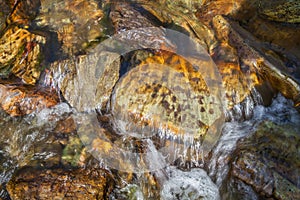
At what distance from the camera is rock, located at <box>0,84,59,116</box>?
16.6 feet

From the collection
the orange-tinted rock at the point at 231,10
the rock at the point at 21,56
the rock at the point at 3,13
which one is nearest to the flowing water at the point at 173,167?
the rock at the point at 21,56

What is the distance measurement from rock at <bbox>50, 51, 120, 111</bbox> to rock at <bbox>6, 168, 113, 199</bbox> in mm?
1489

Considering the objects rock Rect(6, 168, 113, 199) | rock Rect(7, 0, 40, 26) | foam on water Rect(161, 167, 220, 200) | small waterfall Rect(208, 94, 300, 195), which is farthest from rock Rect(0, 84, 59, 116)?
small waterfall Rect(208, 94, 300, 195)

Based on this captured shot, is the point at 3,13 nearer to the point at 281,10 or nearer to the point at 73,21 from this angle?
the point at 73,21

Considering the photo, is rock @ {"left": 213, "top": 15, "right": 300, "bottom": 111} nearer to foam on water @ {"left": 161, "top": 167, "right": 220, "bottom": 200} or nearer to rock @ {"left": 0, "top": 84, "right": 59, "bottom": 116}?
foam on water @ {"left": 161, "top": 167, "right": 220, "bottom": 200}

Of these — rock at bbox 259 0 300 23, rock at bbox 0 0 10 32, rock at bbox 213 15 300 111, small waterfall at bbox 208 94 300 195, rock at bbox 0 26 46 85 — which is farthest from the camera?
rock at bbox 259 0 300 23

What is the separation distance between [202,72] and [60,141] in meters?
2.66

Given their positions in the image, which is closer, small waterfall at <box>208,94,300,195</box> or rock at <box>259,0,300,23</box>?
small waterfall at <box>208,94,300,195</box>

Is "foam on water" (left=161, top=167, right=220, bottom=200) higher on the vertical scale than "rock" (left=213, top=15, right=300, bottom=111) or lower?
lower

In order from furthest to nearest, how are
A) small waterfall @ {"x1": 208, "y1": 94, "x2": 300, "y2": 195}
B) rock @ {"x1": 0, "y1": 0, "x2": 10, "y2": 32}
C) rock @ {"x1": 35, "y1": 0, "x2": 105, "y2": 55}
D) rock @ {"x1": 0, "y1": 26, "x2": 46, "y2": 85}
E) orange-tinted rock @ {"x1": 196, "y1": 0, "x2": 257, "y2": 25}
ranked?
orange-tinted rock @ {"x1": 196, "y1": 0, "x2": 257, "y2": 25}, rock @ {"x1": 35, "y1": 0, "x2": 105, "y2": 55}, rock @ {"x1": 0, "y1": 0, "x2": 10, "y2": 32}, rock @ {"x1": 0, "y1": 26, "x2": 46, "y2": 85}, small waterfall @ {"x1": 208, "y1": 94, "x2": 300, "y2": 195}

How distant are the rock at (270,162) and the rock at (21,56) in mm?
3971

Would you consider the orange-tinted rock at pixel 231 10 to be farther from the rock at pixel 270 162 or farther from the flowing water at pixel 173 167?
the rock at pixel 270 162

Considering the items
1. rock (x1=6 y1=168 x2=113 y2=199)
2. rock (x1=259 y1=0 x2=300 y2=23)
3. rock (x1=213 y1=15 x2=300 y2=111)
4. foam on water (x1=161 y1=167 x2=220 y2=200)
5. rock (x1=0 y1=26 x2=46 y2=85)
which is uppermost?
rock (x1=259 y1=0 x2=300 y2=23)

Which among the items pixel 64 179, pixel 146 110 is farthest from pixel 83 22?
pixel 64 179
